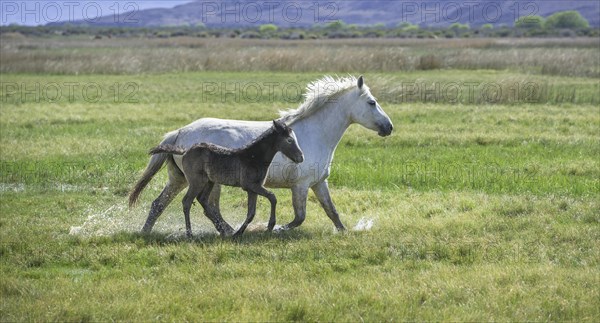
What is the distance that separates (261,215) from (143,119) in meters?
10.9

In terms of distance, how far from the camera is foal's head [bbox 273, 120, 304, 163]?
9.07 m

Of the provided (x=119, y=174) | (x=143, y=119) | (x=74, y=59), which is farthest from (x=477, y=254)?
(x=74, y=59)

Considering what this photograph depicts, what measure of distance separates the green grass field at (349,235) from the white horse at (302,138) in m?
0.43

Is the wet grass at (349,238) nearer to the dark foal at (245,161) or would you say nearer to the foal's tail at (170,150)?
the dark foal at (245,161)

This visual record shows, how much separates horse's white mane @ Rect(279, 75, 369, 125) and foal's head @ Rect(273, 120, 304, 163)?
1242 mm

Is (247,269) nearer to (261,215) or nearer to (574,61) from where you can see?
(261,215)

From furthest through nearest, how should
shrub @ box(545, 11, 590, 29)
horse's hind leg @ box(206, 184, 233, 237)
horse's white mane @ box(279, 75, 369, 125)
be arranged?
shrub @ box(545, 11, 590, 29) → horse's white mane @ box(279, 75, 369, 125) → horse's hind leg @ box(206, 184, 233, 237)

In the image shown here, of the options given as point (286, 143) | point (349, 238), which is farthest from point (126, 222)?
point (349, 238)

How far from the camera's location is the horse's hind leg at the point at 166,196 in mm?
9938

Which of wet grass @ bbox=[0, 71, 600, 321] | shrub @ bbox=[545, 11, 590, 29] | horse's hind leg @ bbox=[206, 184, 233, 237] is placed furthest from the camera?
shrub @ bbox=[545, 11, 590, 29]

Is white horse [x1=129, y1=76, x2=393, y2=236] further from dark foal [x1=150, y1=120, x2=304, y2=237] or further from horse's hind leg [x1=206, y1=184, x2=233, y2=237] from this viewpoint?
dark foal [x1=150, y1=120, x2=304, y2=237]

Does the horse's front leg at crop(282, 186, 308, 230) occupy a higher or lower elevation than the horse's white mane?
lower

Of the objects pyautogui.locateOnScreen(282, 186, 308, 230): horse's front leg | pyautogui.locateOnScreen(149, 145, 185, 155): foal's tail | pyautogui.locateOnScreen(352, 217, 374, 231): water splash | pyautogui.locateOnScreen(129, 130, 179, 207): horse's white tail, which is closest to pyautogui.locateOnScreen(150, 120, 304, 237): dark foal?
pyautogui.locateOnScreen(149, 145, 185, 155): foal's tail

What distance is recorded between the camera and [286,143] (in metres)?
9.08
